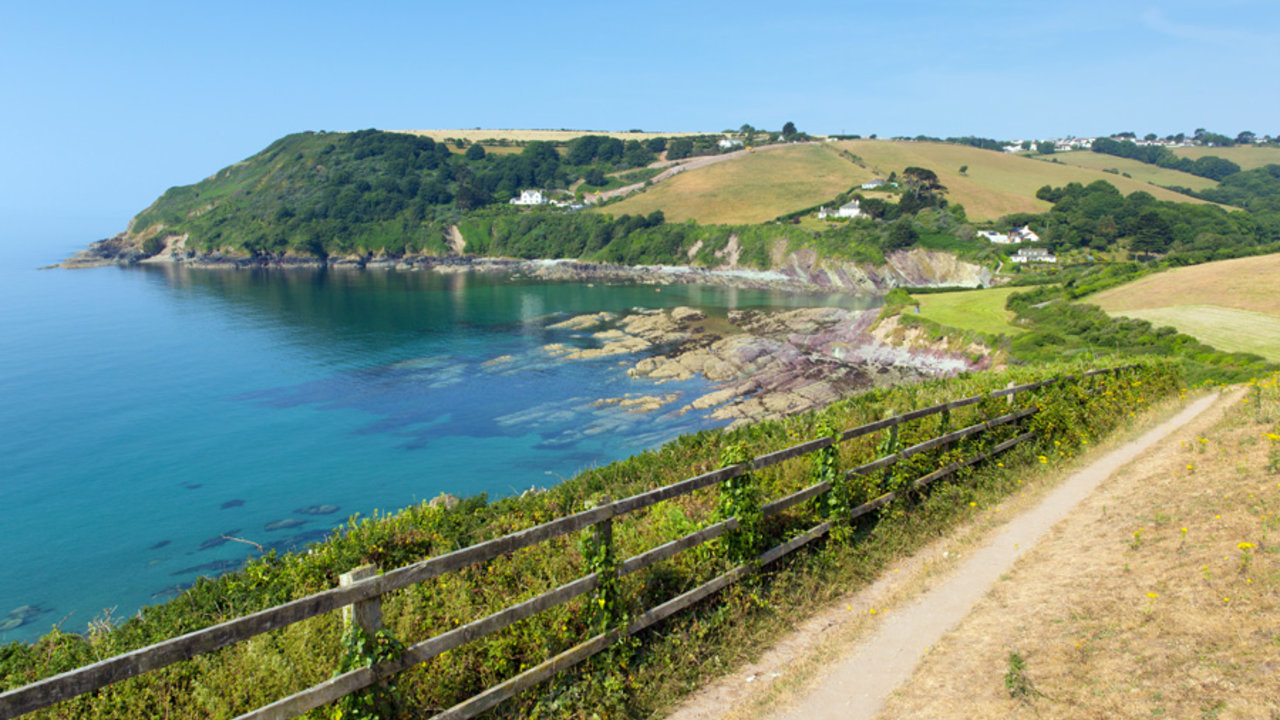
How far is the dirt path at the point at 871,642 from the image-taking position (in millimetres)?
6480

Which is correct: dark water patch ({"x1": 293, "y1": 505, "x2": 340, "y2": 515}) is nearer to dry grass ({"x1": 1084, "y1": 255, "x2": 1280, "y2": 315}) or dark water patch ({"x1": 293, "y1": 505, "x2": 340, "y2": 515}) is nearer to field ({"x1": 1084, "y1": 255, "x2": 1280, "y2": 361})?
field ({"x1": 1084, "y1": 255, "x2": 1280, "y2": 361})

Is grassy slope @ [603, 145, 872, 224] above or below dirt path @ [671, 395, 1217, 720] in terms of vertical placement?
above

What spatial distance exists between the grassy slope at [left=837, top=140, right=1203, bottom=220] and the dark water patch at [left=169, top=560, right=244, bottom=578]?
139 metres

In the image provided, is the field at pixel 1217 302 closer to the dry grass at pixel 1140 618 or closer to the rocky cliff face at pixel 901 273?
the dry grass at pixel 1140 618

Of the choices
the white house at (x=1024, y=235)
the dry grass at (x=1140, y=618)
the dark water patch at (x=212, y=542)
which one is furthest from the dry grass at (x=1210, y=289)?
the white house at (x=1024, y=235)

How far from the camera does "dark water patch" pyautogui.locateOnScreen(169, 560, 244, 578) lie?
2569 centimetres

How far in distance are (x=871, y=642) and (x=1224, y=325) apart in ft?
162

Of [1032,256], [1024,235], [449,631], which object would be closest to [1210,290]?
[1032,256]

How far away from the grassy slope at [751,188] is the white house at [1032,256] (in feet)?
154

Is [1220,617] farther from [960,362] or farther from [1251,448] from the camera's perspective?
[960,362]

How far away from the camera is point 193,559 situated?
2680 centimetres

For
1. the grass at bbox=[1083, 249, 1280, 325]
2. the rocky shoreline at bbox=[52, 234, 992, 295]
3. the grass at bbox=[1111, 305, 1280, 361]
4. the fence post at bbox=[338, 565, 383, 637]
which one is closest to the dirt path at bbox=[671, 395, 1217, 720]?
the fence post at bbox=[338, 565, 383, 637]


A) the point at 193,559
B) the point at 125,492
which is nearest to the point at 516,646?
the point at 193,559

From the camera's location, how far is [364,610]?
509 centimetres
